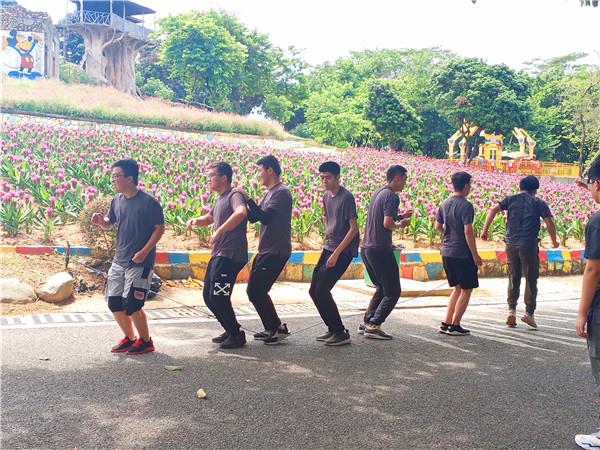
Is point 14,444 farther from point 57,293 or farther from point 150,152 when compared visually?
point 150,152

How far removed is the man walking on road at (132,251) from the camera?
565cm

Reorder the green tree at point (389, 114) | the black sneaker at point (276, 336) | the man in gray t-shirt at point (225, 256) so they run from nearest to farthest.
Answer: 1. the man in gray t-shirt at point (225, 256)
2. the black sneaker at point (276, 336)
3. the green tree at point (389, 114)

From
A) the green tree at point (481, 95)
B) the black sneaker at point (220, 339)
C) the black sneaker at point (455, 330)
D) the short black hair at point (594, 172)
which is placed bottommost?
the black sneaker at point (455, 330)

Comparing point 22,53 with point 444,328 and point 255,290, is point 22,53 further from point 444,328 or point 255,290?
point 444,328

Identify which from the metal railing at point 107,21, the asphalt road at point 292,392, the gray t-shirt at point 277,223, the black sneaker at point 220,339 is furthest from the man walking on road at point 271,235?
the metal railing at point 107,21

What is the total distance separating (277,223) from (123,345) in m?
1.76

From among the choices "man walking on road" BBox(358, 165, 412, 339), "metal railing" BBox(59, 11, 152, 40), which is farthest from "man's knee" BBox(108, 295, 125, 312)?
"metal railing" BBox(59, 11, 152, 40)

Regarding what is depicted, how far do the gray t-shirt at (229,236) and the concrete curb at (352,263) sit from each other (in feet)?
11.6

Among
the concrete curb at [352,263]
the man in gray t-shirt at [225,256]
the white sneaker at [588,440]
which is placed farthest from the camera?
the concrete curb at [352,263]

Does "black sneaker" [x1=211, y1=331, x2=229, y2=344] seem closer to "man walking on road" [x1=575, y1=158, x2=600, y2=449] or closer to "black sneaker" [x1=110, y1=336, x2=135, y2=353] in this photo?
"black sneaker" [x1=110, y1=336, x2=135, y2=353]

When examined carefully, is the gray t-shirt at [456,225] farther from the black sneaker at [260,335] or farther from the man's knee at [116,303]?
the man's knee at [116,303]

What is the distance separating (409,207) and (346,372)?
8673 mm

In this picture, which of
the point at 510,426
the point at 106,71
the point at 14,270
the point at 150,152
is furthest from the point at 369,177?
the point at 106,71

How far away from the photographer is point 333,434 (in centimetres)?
409
